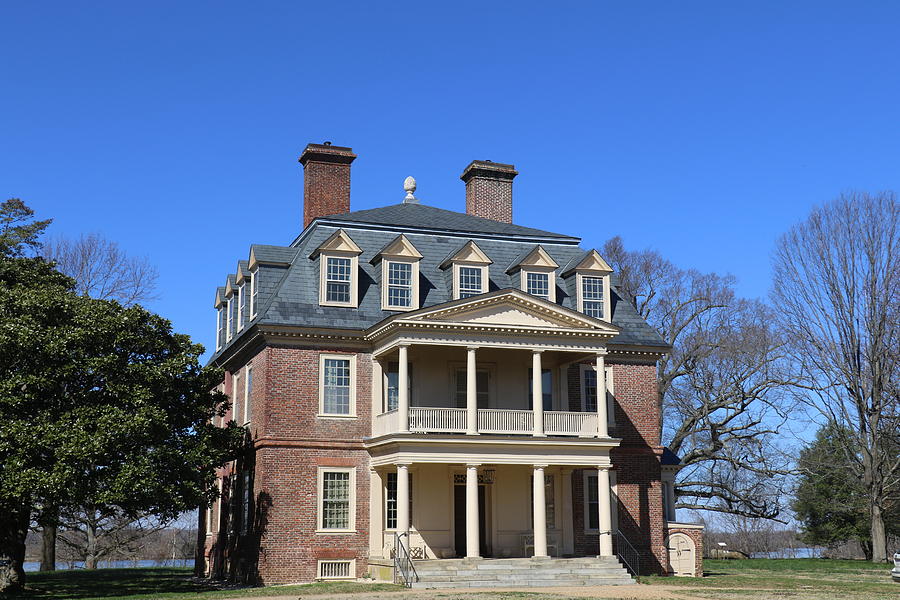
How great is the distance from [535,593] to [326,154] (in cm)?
1708

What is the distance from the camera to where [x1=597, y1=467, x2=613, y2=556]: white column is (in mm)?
27406

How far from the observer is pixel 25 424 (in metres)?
23.0

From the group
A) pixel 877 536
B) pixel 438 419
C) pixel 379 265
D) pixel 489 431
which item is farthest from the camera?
pixel 877 536

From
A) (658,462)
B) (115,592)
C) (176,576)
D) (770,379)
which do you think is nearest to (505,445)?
(658,462)

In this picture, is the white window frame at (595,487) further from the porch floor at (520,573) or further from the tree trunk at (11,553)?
the tree trunk at (11,553)

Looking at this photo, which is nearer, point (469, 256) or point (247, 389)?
point (469, 256)

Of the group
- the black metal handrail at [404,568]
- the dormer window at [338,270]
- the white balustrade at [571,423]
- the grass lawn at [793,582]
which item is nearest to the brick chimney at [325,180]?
the dormer window at [338,270]

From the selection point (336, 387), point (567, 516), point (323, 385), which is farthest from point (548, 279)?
point (323, 385)

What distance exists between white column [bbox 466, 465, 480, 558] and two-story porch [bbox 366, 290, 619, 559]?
0.10 ft

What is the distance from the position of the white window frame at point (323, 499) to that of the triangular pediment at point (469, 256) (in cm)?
680

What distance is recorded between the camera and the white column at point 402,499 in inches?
1033

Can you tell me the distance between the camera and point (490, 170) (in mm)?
35812

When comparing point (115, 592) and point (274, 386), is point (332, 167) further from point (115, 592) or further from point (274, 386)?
point (115, 592)

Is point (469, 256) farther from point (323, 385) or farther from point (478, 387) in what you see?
point (323, 385)
